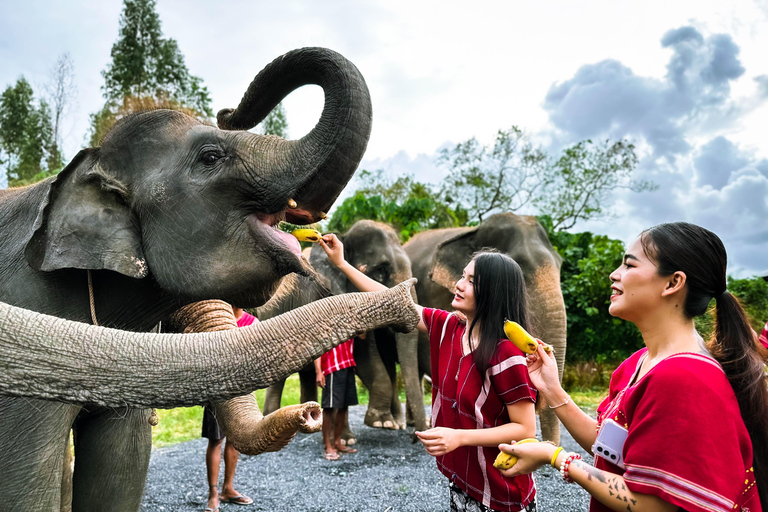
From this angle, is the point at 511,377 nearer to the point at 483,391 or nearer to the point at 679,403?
the point at 483,391

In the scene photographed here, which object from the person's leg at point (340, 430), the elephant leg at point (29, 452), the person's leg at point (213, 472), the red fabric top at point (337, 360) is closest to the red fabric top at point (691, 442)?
the elephant leg at point (29, 452)

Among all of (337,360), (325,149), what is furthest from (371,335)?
(325,149)

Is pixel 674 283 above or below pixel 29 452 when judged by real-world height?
above

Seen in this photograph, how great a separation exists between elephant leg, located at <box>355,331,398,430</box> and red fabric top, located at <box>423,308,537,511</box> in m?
4.45

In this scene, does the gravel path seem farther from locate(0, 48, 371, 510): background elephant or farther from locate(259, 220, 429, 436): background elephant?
locate(0, 48, 371, 510): background elephant

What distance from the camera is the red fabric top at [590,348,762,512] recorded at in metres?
1.39

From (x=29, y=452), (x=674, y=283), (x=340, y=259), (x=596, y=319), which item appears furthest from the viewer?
(x=596, y=319)

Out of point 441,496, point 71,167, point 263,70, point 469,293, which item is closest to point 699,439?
point 469,293

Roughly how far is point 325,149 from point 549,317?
14.9 feet

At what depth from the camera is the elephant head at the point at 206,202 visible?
1.88m

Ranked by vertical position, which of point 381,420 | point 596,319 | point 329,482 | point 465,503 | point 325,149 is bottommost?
point 329,482

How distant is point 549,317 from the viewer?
597 centimetres

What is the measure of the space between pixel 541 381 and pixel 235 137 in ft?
4.23

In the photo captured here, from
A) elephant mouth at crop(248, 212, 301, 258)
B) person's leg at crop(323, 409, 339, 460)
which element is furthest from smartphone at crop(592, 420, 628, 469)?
person's leg at crop(323, 409, 339, 460)
